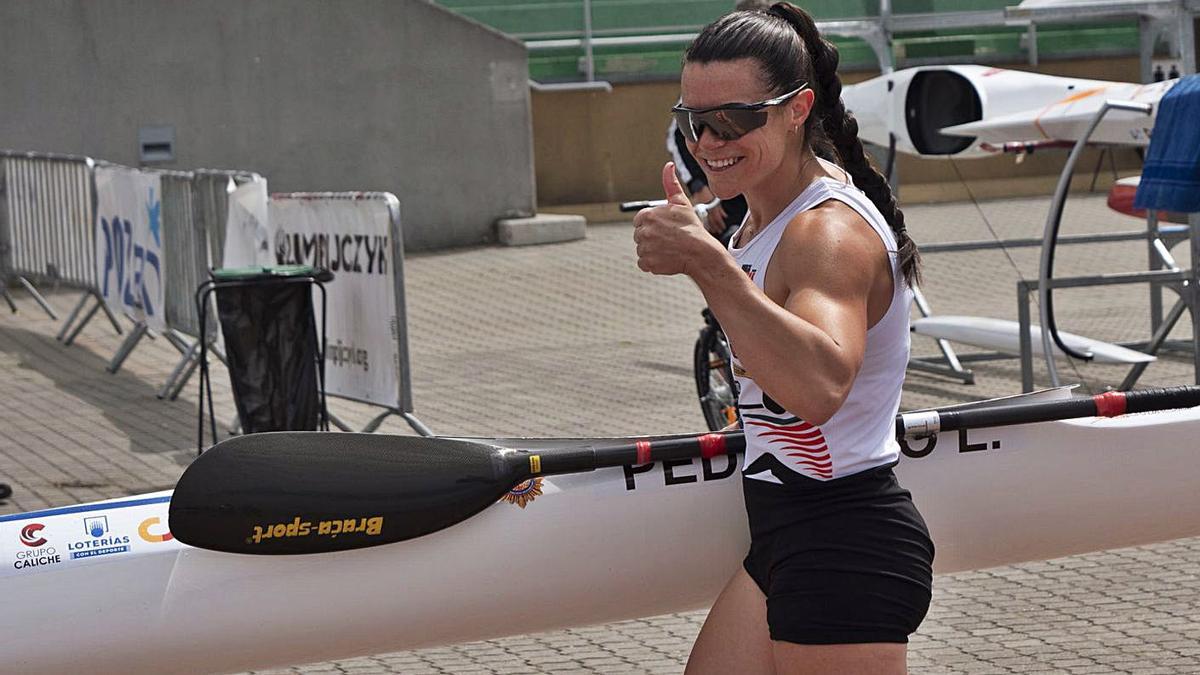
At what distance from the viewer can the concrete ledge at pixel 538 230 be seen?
648 inches

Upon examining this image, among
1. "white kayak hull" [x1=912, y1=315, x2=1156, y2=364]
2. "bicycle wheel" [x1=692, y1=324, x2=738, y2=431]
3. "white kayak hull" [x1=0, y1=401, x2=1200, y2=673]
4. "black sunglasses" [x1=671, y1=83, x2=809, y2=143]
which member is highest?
"black sunglasses" [x1=671, y1=83, x2=809, y2=143]

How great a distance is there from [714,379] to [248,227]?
8.73 ft

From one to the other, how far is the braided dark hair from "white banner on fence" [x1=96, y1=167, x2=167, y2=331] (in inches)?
278

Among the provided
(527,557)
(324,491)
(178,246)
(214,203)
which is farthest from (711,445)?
(178,246)

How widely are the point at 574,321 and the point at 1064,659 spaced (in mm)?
8382

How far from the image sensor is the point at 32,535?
3.29 metres

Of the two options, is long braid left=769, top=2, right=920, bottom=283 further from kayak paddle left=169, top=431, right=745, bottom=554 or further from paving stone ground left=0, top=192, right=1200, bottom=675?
paving stone ground left=0, top=192, right=1200, bottom=675

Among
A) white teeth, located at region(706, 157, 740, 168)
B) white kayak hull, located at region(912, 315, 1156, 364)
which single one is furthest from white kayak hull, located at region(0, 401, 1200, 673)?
white kayak hull, located at region(912, 315, 1156, 364)

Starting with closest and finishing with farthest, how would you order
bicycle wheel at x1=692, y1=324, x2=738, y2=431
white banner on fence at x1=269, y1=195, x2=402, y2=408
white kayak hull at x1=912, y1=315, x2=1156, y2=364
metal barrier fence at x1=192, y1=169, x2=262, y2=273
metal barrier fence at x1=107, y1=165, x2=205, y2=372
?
1. bicycle wheel at x1=692, y1=324, x2=738, y2=431
2. white banner on fence at x1=269, y1=195, x2=402, y2=408
3. white kayak hull at x1=912, y1=315, x2=1156, y2=364
4. metal barrier fence at x1=192, y1=169, x2=262, y2=273
5. metal barrier fence at x1=107, y1=165, x2=205, y2=372

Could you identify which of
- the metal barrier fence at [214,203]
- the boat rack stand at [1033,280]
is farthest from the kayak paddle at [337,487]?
the boat rack stand at [1033,280]

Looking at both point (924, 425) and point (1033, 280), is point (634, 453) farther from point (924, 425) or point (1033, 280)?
point (1033, 280)

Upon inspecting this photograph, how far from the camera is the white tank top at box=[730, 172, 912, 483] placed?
9.16ft

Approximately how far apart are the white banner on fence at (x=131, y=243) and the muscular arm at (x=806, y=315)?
24.1 ft

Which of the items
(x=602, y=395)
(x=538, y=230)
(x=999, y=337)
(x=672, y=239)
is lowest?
(x=602, y=395)
